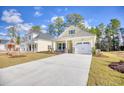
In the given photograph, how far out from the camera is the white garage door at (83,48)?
8.51m

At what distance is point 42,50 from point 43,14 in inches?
115

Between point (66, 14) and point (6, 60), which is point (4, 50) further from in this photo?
point (66, 14)

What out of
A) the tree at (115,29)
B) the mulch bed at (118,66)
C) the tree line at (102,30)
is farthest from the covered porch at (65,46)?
the mulch bed at (118,66)

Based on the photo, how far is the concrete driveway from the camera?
210 inches

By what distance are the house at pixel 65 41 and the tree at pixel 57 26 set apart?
0.45 meters

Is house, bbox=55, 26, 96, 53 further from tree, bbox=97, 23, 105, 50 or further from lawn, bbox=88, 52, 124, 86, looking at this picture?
lawn, bbox=88, 52, 124, 86

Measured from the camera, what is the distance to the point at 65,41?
1080 cm

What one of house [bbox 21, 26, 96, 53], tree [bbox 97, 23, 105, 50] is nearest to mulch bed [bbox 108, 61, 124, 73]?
tree [bbox 97, 23, 105, 50]

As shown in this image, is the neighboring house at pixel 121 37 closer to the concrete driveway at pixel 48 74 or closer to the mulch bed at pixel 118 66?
the mulch bed at pixel 118 66

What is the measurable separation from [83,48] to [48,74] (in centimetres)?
358

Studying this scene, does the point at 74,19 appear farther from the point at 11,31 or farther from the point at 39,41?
the point at 39,41

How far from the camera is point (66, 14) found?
23.1 ft

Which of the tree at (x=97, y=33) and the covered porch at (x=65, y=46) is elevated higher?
the tree at (x=97, y=33)
